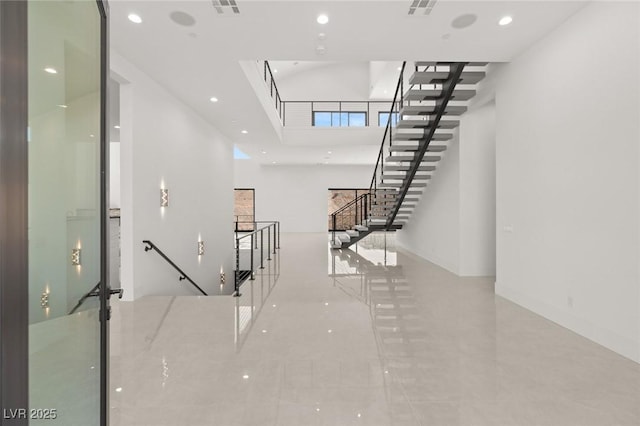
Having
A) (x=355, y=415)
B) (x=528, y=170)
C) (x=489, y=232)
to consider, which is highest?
(x=528, y=170)

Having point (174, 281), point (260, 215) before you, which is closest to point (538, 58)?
point (174, 281)

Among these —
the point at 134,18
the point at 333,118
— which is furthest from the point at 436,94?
the point at 333,118

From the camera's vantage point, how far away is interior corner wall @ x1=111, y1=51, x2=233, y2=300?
4.53 metres

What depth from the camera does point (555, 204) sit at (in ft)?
11.7

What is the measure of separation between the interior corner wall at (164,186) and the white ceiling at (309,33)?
19.6 inches

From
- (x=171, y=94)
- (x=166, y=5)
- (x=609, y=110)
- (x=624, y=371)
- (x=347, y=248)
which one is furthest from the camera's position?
(x=347, y=248)

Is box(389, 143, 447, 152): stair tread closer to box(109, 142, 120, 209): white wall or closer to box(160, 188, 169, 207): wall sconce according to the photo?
box(160, 188, 169, 207): wall sconce

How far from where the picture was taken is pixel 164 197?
540cm

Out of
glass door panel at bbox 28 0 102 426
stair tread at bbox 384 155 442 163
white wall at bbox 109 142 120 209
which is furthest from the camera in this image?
white wall at bbox 109 142 120 209

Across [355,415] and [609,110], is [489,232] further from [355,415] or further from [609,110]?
[355,415]

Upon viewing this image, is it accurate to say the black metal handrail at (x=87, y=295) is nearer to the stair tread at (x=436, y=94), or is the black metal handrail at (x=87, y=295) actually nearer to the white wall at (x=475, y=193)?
the stair tread at (x=436, y=94)

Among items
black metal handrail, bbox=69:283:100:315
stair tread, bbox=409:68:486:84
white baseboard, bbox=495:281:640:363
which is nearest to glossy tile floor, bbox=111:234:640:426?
white baseboard, bbox=495:281:640:363

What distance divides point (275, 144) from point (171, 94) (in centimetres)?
448

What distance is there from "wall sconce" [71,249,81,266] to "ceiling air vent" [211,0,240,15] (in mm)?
2740
